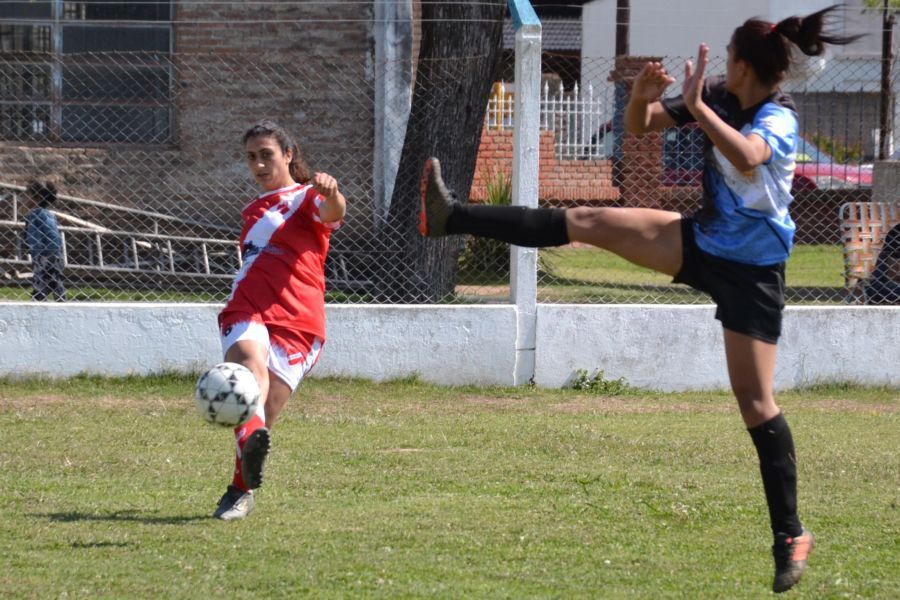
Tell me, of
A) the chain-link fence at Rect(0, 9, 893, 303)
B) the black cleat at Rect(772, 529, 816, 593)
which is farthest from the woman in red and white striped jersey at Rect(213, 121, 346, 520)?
the chain-link fence at Rect(0, 9, 893, 303)

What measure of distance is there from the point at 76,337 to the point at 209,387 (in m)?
4.83

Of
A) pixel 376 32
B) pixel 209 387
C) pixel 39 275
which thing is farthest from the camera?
pixel 376 32

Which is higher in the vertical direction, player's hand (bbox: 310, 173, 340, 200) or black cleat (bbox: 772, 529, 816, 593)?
player's hand (bbox: 310, 173, 340, 200)

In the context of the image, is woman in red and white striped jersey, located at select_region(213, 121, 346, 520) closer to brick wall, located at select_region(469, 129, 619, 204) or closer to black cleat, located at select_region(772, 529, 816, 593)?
black cleat, located at select_region(772, 529, 816, 593)

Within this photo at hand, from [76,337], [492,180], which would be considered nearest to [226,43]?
[492,180]

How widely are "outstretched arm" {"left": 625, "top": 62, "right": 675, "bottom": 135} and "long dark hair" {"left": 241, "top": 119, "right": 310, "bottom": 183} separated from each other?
1838mm

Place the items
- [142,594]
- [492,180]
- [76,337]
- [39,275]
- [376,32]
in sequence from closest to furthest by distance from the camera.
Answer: [142,594]
[76,337]
[39,275]
[492,180]
[376,32]

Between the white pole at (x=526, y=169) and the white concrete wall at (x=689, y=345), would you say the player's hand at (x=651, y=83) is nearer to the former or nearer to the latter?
the white pole at (x=526, y=169)

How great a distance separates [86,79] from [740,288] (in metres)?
11.3

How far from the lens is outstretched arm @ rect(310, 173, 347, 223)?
5938 mm

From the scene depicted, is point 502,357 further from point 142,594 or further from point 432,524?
point 142,594

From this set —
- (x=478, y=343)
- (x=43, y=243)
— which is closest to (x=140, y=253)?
(x=43, y=243)

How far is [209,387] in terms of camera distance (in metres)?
5.52

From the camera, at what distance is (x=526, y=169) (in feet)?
33.4
